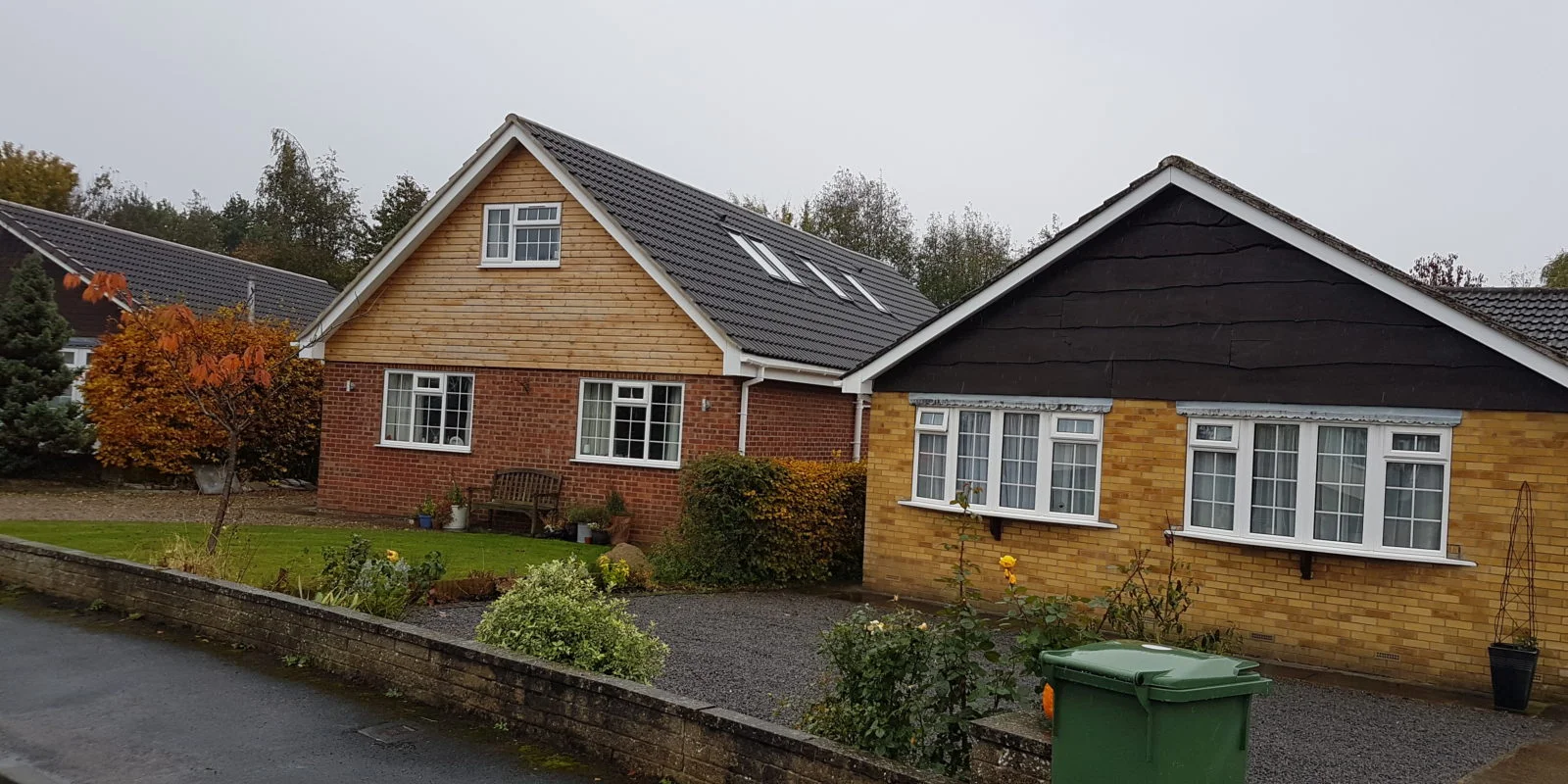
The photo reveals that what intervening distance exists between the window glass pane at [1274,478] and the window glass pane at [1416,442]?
857mm

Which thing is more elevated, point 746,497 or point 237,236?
point 237,236

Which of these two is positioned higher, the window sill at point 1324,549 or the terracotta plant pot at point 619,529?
the window sill at point 1324,549

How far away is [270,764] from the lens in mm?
6719

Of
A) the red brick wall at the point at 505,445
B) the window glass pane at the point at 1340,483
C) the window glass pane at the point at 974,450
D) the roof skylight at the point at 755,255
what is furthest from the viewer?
the roof skylight at the point at 755,255

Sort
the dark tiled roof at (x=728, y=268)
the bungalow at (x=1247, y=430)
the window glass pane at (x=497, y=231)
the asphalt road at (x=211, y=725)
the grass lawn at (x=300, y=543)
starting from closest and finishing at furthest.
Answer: the asphalt road at (x=211, y=725)
the bungalow at (x=1247, y=430)
the grass lawn at (x=300, y=543)
the dark tiled roof at (x=728, y=268)
the window glass pane at (x=497, y=231)

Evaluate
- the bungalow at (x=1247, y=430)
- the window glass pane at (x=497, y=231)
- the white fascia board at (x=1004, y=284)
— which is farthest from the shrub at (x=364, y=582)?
the window glass pane at (x=497, y=231)

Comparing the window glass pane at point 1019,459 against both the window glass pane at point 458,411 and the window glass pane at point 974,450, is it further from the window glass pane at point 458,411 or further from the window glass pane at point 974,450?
the window glass pane at point 458,411

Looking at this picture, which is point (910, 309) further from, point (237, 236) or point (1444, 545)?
point (237, 236)

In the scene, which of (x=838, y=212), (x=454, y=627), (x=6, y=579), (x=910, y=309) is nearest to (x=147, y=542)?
(x=6, y=579)

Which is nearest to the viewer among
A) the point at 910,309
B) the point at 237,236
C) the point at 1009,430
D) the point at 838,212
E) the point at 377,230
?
the point at 1009,430

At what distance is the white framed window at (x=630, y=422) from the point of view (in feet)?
58.5

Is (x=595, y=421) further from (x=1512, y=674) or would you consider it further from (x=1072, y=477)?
(x=1512, y=674)

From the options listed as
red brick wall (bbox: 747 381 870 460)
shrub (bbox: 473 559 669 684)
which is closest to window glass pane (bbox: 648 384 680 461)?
red brick wall (bbox: 747 381 870 460)

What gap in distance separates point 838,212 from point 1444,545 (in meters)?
50.5
